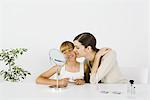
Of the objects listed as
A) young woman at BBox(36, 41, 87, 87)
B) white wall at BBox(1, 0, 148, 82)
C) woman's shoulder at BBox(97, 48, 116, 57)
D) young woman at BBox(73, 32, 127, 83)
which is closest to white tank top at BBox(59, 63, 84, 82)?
young woman at BBox(36, 41, 87, 87)

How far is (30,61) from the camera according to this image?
392cm

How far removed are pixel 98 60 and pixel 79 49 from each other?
27 cm

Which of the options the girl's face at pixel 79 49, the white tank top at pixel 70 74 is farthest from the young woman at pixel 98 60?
the white tank top at pixel 70 74

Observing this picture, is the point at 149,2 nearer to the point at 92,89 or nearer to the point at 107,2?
the point at 107,2

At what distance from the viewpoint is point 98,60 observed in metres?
2.88

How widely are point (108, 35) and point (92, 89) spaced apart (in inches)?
69.1

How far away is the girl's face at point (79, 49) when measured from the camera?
3.01 meters

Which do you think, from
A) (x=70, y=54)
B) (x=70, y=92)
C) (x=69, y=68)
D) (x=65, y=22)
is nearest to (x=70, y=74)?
(x=69, y=68)

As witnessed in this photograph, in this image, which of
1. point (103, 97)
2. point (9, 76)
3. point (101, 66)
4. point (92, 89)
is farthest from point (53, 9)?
Answer: point (103, 97)

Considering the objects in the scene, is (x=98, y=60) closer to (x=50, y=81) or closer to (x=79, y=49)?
(x=79, y=49)

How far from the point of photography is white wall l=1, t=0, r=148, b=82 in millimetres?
3883

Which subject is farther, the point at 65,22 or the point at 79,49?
the point at 65,22

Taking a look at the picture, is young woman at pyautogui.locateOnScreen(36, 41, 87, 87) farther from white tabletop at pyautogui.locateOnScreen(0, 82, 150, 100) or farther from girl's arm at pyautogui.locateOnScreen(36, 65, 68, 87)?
white tabletop at pyautogui.locateOnScreen(0, 82, 150, 100)

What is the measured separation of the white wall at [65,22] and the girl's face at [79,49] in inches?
34.4
